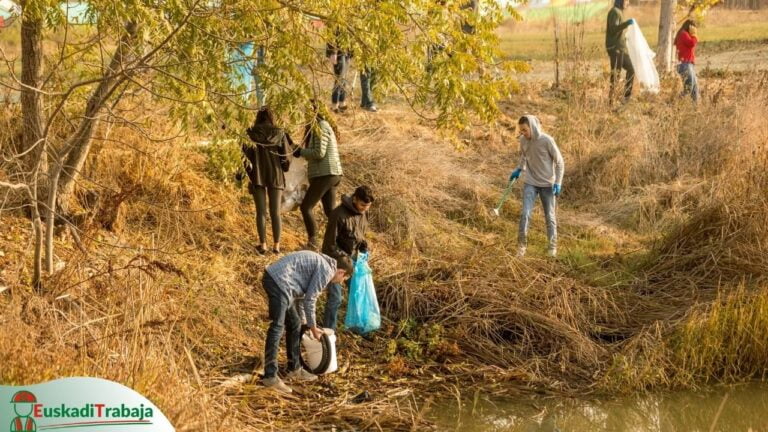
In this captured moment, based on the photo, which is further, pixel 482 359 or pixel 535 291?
pixel 535 291

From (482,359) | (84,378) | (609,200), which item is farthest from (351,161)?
(84,378)

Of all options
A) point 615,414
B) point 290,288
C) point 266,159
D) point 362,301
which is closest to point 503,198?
point 266,159

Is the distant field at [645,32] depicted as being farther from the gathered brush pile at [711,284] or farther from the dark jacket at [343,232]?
the dark jacket at [343,232]

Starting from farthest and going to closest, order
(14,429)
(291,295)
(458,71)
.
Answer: (458,71) < (291,295) < (14,429)

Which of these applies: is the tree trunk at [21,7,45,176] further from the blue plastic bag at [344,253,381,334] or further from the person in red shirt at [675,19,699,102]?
the person in red shirt at [675,19,699,102]

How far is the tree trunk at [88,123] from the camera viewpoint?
8.86 metres

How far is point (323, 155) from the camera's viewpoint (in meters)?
11.0

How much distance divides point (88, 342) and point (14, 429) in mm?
1170

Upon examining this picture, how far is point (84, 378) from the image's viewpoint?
21.4 ft

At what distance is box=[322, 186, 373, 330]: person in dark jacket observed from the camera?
927 cm

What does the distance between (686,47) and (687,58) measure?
0.65ft

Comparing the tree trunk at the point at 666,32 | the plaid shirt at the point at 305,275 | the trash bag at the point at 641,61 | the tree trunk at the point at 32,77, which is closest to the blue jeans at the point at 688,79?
the trash bag at the point at 641,61

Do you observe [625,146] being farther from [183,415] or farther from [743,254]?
[183,415]

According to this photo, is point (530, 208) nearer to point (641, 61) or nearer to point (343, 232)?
point (343, 232)
